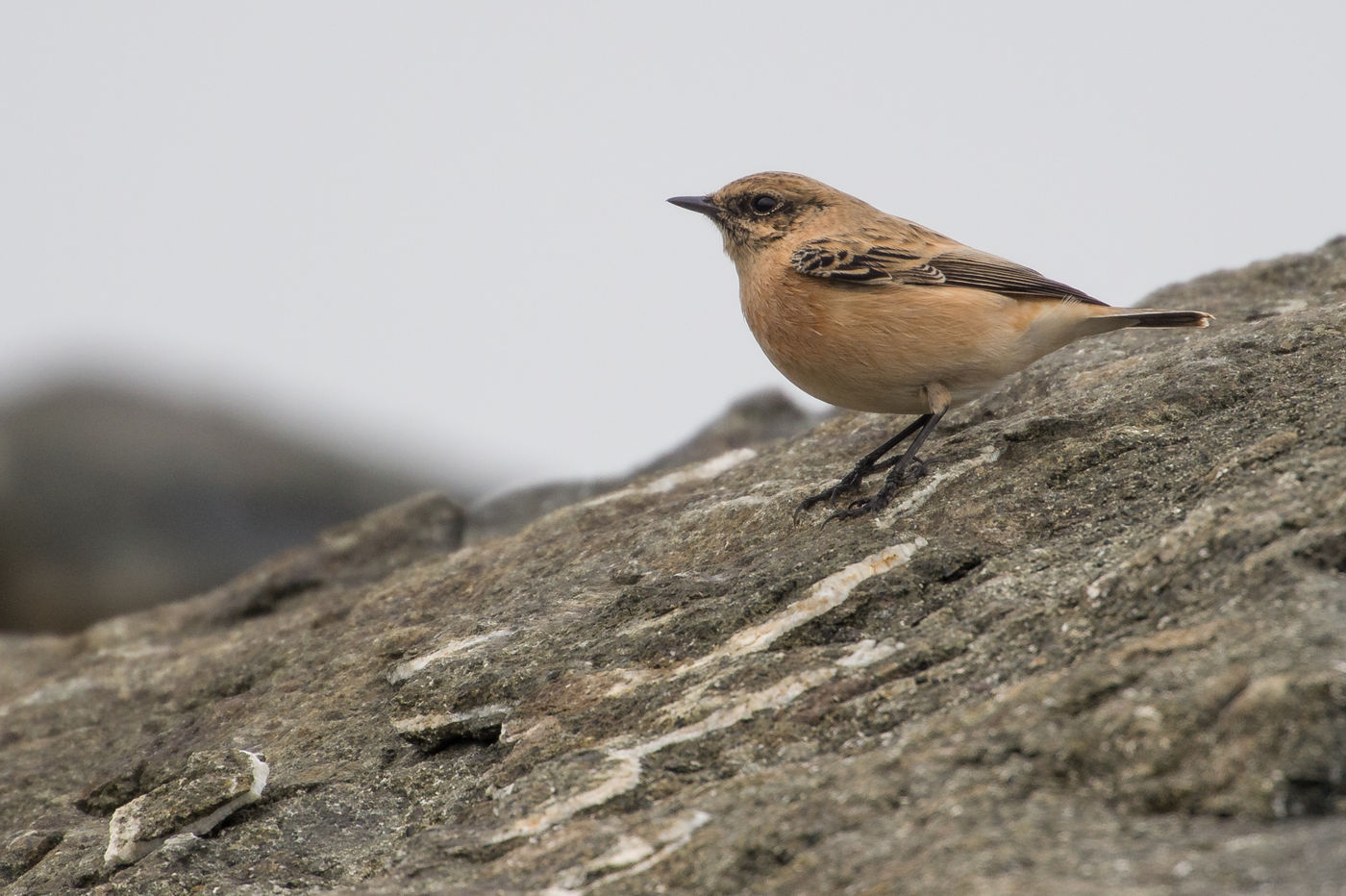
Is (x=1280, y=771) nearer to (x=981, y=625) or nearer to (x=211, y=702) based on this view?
(x=981, y=625)

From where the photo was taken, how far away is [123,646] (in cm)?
891

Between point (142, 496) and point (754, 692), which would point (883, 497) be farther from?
point (142, 496)

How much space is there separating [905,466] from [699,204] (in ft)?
8.76

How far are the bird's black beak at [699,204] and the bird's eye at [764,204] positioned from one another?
0.26m

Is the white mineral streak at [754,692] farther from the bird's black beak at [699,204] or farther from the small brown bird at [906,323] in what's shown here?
the bird's black beak at [699,204]

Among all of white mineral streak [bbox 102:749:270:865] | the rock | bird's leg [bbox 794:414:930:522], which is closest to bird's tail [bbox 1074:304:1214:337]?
bird's leg [bbox 794:414:930:522]

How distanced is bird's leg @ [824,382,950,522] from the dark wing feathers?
68 centimetres

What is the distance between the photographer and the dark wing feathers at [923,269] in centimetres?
726

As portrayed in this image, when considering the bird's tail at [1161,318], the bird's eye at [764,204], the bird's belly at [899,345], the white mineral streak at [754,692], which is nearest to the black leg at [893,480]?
the bird's belly at [899,345]

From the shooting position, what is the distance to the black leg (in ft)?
20.9

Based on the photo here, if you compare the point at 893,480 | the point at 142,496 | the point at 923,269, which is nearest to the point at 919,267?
the point at 923,269

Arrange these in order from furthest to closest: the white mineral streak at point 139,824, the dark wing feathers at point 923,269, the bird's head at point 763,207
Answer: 1. the bird's head at point 763,207
2. the dark wing feathers at point 923,269
3. the white mineral streak at point 139,824

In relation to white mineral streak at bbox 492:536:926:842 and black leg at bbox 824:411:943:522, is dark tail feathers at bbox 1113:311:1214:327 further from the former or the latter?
white mineral streak at bbox 492:536:926:842

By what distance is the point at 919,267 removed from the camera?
24.4 ft
